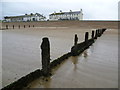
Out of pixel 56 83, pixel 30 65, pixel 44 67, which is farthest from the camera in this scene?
pixel 30 65

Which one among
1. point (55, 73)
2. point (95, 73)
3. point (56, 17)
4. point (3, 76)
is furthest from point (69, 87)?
point (56, 17)

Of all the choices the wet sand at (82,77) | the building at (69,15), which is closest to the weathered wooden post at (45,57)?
the wet sand at (82,77)

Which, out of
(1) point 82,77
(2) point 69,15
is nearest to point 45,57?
(1) point 82,77

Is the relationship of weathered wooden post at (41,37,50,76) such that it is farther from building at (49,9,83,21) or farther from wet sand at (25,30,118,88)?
building at (49,9,83,21)

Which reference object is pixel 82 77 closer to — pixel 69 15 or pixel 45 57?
pixel 45 57

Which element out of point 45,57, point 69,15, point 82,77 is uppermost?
point 69,15

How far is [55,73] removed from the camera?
415cm

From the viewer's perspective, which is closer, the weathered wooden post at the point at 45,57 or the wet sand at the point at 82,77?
the wet sand at the point at 82,77

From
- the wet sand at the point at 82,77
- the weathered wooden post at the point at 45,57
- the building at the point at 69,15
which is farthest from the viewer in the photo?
the building at the point at 69,15

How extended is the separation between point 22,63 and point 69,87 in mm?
2353

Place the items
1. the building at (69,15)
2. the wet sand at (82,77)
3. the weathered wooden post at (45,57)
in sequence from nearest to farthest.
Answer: the wet sand at (82,77)
the weathered wooden post at (45,57)
the building at (69,15)

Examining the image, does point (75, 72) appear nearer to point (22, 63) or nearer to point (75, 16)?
point (22, 63)

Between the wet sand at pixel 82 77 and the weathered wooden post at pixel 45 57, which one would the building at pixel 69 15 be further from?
the weathered wooden post at pixel 45 57

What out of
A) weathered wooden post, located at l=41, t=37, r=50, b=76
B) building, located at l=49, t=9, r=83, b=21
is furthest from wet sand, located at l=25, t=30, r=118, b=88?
building, located at l=49, t=9, r=83, b=21
